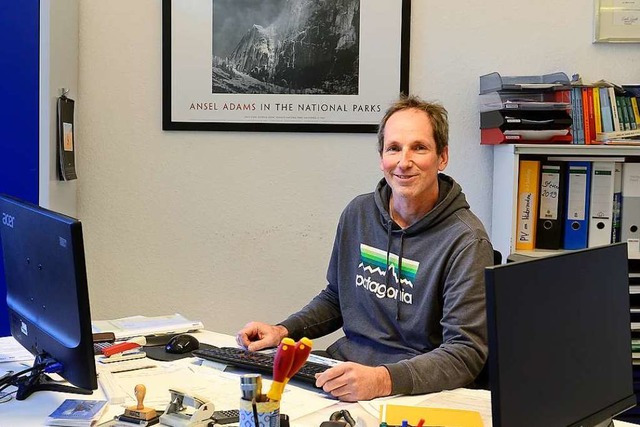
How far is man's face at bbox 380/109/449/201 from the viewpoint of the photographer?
2143 mm

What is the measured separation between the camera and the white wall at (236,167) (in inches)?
121

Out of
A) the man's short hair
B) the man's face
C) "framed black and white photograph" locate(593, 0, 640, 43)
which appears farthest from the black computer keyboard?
"framed black and white photograph" locate(593, 0, 640, 43)

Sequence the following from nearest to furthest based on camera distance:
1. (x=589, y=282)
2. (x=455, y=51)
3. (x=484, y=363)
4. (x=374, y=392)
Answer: (x=589, y=282)
(x=374, y=392)
(x=484, y=363)
(x=455, y=51)

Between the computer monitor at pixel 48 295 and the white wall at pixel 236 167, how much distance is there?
4.47ft

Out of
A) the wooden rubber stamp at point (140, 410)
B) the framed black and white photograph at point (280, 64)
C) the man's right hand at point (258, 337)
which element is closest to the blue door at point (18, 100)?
the framed black and white photograph at point (280, 64)

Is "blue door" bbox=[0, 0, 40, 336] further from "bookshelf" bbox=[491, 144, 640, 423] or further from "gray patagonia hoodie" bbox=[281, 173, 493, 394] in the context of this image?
"bookshelf" bbox=[491, 144, 640, 423]

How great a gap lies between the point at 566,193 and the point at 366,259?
40.2 inches

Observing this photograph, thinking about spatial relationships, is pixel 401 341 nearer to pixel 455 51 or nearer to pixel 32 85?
pixel 455 51

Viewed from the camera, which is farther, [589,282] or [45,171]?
[45,171]

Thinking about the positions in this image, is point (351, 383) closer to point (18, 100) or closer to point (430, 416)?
point (430, 416)

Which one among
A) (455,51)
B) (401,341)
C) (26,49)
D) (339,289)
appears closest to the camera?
(401,341)

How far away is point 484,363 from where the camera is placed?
1.84m

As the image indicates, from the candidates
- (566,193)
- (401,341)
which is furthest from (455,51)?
(401,341)

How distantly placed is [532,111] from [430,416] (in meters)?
1.57
